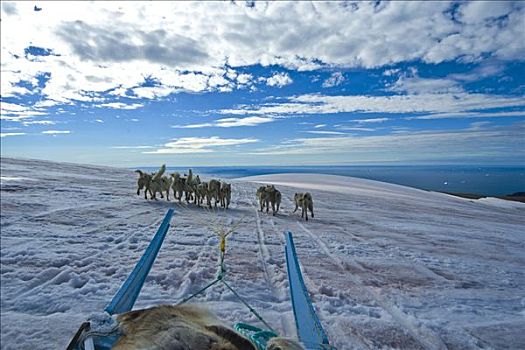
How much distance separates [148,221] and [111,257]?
8.06 feet

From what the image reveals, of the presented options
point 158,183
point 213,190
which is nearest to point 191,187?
point 213,190

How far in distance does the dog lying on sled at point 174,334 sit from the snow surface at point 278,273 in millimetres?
1360

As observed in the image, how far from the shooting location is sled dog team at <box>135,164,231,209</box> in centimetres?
949

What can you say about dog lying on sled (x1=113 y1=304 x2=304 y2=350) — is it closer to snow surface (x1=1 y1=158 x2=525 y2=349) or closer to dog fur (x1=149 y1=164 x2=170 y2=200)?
snow surface (x1=1 y1=158 x2=525 y2=349)

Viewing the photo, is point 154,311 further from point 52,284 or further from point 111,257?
point 111,257

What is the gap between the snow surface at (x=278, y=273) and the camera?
110 inches

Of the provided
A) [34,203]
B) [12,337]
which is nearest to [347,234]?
[12,337]

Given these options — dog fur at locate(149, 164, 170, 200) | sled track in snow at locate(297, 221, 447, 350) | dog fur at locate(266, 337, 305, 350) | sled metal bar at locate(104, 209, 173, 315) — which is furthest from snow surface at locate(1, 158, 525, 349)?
dog fur at locate(149, 164, 170, 200)

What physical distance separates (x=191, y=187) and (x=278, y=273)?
6.34 metres

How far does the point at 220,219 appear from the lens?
768cm

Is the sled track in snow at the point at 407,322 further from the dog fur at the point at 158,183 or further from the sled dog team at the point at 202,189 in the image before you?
the dog fur at the point at 158,183

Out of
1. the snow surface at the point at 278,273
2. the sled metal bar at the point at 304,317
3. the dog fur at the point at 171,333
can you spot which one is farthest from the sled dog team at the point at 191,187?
the dog fur at the point at 171,333

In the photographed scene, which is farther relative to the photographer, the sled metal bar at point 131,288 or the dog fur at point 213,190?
the dog fur at point 213,190

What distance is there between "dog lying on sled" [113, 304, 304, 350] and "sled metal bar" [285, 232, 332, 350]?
44cm
